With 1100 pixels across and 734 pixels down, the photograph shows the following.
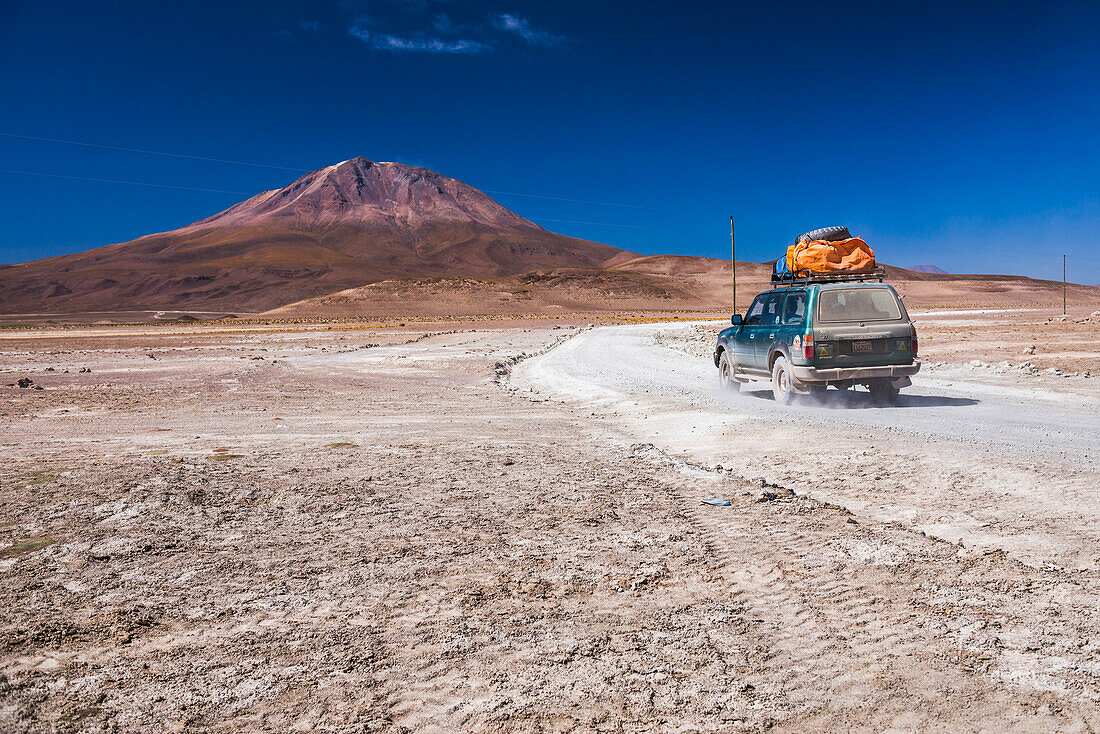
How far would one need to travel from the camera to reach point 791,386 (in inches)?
493

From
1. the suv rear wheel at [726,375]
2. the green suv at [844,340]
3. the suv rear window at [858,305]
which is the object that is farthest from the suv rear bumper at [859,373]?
the suv rear wheel at [726,375]

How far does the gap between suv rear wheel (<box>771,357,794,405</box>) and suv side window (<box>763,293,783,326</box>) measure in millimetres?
839

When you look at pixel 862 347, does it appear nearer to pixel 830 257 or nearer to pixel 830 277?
pixel 830 277

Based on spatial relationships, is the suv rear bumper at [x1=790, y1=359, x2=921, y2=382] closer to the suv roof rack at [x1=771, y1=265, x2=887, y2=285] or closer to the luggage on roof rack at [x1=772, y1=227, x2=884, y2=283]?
the suv roof rack at [x1=771, y1=265, x2=887, y2=285]

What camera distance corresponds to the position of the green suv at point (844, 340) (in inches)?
475

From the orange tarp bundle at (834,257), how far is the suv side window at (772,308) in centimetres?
92

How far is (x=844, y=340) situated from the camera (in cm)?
1209

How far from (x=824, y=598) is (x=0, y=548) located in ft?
17.6

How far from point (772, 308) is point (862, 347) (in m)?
2.08

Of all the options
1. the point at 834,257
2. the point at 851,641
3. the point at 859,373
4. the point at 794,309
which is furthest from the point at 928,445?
the point at 834,257

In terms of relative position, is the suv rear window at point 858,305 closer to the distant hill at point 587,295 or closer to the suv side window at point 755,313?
the suv side window at point 755,313

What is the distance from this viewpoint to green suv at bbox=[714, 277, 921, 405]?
12.1 m

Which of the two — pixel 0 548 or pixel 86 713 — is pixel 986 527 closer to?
pixel 86 713

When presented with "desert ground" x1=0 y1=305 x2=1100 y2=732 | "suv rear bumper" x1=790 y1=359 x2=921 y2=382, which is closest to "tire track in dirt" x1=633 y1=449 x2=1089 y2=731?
"desert ground" x1=0 y1=305 x2=1100 y2=732
